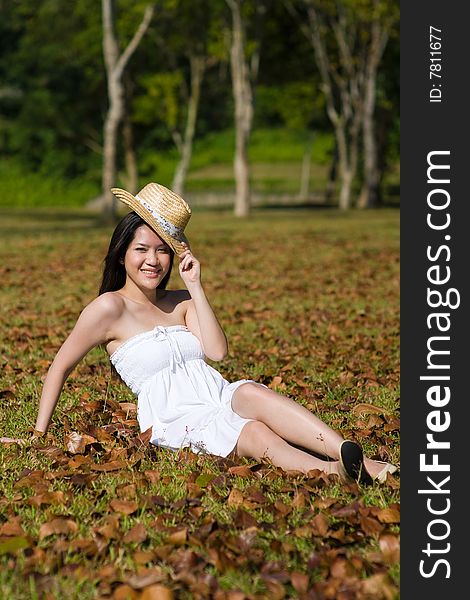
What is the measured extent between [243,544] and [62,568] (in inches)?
29.8

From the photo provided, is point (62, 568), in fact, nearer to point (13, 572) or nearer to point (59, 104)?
point (13, 572)

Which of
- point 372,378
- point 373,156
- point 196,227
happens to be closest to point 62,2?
point 373,156

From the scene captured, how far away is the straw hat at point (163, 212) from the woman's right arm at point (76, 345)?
52 cm

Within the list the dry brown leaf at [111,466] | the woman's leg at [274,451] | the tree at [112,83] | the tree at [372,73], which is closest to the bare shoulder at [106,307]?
the dry brown leaf at [111,466]

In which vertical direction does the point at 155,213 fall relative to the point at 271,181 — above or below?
below

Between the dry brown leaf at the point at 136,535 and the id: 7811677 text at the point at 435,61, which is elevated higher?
the id: 7811677 text at the point at 435,61

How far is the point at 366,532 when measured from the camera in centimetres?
411

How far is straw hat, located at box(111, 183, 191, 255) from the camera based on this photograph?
547 centimetres

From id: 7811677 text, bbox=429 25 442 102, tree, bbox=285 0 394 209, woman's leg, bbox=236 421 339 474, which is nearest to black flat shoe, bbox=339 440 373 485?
woman's leg, bbox=236 421 339 474

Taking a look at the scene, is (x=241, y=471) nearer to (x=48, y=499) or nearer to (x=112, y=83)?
(x=48, y=499)

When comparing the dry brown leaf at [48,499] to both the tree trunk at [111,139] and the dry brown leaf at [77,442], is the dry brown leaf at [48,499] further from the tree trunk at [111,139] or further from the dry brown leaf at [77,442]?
the tree trunk at [111,139]

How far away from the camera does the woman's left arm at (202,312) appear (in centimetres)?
558

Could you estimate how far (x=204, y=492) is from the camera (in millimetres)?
4672

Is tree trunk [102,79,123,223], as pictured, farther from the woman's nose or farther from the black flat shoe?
the black flat shoe
